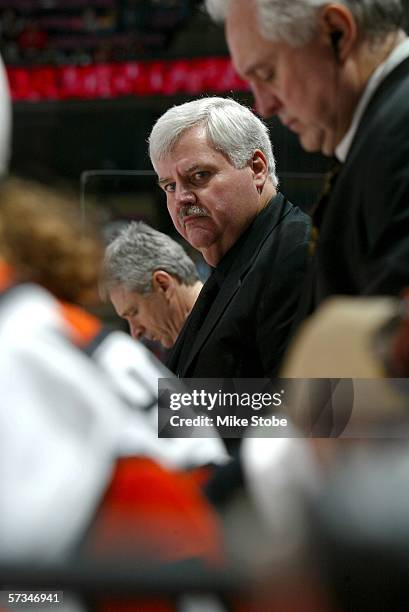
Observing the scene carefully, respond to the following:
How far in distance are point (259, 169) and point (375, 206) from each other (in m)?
0.28

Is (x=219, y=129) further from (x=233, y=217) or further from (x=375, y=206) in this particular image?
(x=375, y=206)

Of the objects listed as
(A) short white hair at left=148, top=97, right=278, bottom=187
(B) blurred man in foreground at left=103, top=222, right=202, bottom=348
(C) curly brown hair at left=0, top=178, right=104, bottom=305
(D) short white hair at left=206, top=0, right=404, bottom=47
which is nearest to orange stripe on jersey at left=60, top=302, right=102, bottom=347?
(C) curly brown hair at left=0, top=178, right=104, bottom=305

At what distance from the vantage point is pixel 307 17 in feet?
4.84

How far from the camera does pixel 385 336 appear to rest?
4.93 ft

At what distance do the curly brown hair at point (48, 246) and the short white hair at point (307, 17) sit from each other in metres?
0.43

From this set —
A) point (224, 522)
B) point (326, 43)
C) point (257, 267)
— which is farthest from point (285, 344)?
point (326, 43)

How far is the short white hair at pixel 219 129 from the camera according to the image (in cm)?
163

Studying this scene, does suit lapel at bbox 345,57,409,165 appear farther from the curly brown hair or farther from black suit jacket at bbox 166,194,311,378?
the curly brown hair

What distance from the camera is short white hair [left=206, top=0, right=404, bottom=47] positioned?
1474mm

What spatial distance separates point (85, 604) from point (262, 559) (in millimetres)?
262

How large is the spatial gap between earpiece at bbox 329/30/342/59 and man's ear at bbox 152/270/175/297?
481 mm

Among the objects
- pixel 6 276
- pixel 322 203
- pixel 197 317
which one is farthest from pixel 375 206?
pixel 6 276

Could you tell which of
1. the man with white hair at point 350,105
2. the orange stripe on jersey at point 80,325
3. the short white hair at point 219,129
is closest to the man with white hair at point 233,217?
the short white hair at point 219,129

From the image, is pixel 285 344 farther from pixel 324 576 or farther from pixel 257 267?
pixel 324 576
